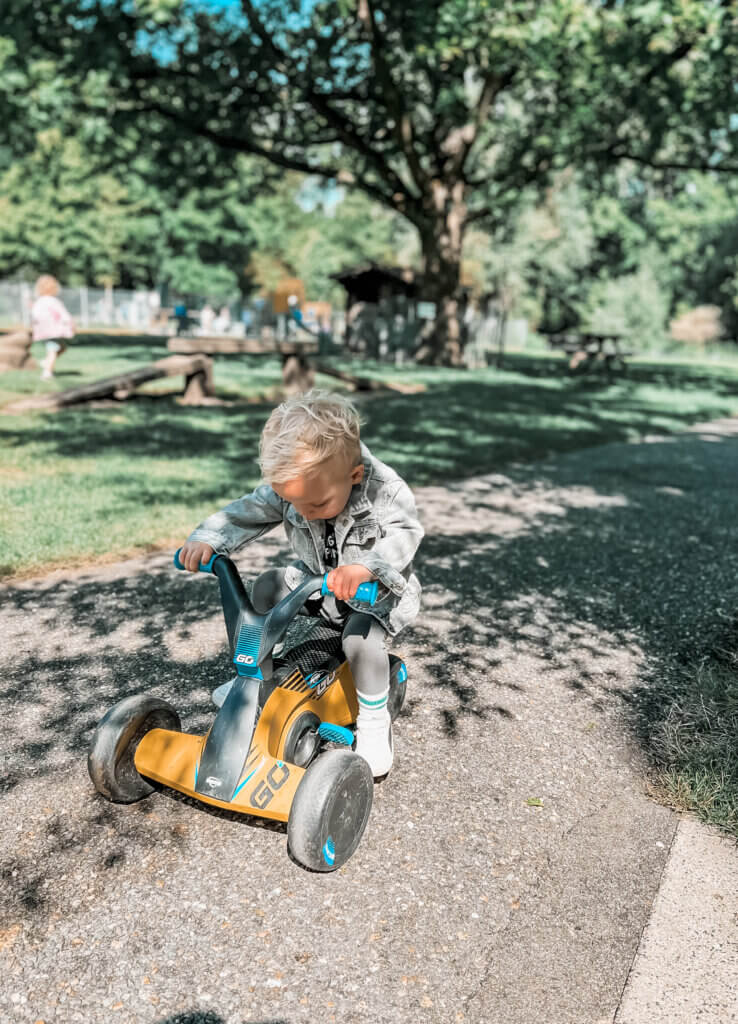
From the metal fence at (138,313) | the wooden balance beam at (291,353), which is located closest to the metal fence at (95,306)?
the metal fence at (138,313)

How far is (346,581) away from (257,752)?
23.0 inches

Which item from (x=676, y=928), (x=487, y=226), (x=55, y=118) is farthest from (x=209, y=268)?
(x=676, y=928)

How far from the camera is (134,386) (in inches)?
465

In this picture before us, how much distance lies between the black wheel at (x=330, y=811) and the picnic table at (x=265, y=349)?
10484 mm

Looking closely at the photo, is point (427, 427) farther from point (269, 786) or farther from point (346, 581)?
point (269, 786)

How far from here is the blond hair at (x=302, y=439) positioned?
2.64 m

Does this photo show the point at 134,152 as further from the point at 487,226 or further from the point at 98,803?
the point at 98,803

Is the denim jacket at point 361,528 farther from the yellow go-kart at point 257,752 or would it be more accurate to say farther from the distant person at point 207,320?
the distant person at point 207,320

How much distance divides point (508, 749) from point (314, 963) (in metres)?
1.34

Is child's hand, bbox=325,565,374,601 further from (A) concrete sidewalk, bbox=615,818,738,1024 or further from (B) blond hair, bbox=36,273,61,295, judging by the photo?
(B) blond hair, bbox=36,273,61,295

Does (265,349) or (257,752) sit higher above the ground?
(265,349)

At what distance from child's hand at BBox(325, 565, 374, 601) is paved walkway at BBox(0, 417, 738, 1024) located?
82cm

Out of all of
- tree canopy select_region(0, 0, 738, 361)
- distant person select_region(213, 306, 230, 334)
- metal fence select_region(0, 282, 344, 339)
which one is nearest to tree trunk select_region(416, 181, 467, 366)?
tree canopy select_region(0, 0, 738, 361)

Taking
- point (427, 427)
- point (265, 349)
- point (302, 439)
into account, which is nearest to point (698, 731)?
point (302, 439)
